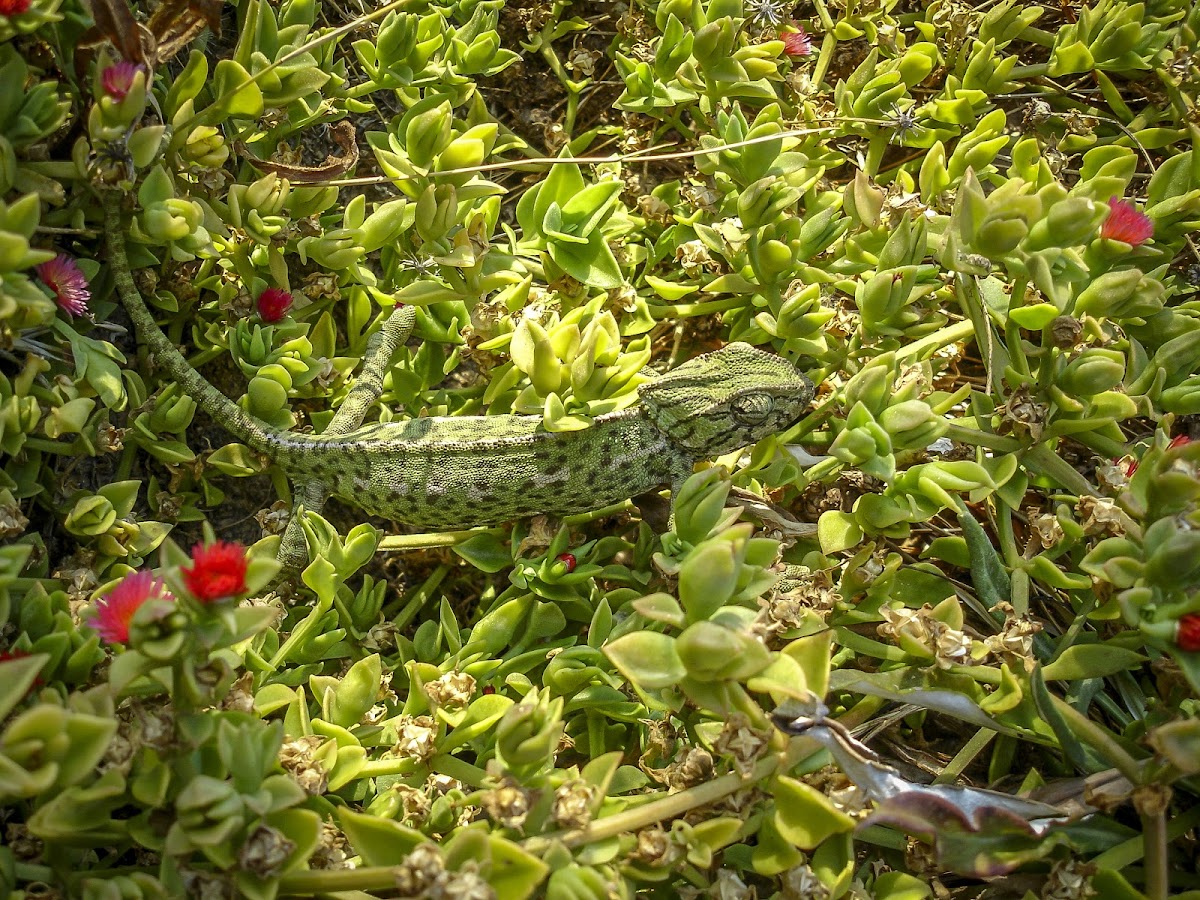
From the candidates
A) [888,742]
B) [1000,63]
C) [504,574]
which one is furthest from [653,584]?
[1000,63]

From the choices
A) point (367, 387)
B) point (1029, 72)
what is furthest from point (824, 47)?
point (367, 387)

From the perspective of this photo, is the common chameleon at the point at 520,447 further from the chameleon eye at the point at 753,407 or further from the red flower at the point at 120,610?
the red flower at the point at 120,610

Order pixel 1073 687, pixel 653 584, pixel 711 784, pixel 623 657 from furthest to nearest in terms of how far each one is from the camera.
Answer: pixel 653 584, pixel 1073 687, pixel 711 784, pixel 623 657

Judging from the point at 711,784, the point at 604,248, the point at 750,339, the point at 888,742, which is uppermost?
the point at 604,248

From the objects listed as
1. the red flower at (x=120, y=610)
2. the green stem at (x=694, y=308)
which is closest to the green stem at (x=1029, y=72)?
the green stem at (x=694, y=308)

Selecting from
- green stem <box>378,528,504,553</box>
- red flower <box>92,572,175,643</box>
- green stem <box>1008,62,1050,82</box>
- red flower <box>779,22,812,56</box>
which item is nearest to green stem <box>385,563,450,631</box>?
green stem <box>378,528,504,553</box>

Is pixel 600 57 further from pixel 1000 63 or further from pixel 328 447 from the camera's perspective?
pixel 328 447
